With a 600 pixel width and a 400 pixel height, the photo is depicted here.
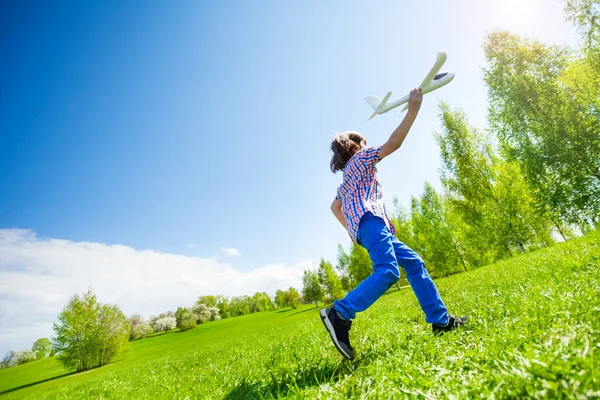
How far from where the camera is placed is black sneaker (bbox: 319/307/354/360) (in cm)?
246

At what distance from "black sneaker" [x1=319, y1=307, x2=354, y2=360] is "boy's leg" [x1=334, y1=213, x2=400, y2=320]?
0.06 m

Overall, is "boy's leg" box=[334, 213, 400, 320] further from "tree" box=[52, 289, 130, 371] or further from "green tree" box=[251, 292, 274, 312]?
"green tree" box=[251, 292, 274, 312]

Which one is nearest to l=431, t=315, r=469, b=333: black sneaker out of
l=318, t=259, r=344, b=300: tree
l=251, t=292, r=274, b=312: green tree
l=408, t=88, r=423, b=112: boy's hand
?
l=408, t=88, r=423, b=112: boy's hand

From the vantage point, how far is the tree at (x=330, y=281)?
48.0 m

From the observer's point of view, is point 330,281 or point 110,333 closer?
point 110,333

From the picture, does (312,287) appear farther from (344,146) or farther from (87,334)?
(344,146)

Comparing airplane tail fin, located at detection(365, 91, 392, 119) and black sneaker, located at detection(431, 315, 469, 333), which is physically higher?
airplane tail fin, located at detection(365, 91, 392, 119)

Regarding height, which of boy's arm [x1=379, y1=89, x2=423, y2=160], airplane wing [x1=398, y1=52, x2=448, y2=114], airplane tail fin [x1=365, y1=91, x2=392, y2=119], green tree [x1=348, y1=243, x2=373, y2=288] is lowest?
green tree [x1=348, y1=243, x2=373, y2=288]

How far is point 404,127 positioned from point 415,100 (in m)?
0.39

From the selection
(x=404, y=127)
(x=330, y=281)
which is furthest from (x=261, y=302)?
(x=404, y=127)

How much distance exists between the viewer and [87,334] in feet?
97.4

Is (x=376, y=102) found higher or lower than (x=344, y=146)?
higher

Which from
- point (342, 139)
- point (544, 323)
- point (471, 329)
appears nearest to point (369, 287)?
point (471, 329)

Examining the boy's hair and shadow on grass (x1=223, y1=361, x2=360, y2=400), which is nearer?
shadow on grass (x1=223, y1=361, x2=360, y2=400)
